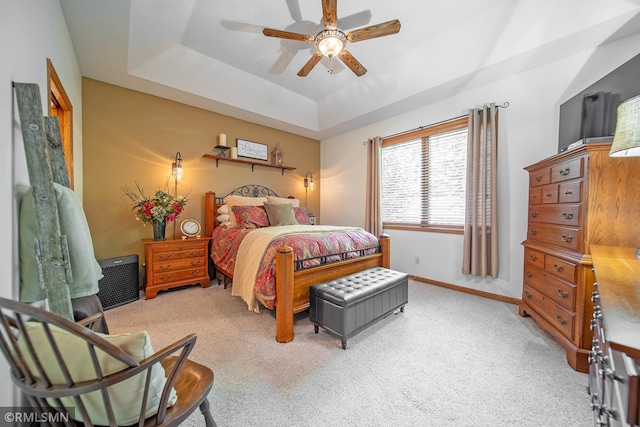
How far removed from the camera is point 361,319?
2064mm

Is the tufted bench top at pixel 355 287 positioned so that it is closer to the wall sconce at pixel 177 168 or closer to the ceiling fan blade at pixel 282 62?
the wall sconce at pixel 177 168

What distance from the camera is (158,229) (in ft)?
10.4

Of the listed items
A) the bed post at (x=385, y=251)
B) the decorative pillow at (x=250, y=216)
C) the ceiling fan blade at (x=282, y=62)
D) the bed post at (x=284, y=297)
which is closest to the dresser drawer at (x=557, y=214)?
the bed post at (x=385, y=251)

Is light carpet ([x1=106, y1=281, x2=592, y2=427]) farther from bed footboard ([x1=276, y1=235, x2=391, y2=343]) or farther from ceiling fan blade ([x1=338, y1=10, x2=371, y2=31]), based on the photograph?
ceiling fan blade ([x1=338, y1=10, x2=371, y2=31])

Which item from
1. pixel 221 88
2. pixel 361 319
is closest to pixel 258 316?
pixel 361 319

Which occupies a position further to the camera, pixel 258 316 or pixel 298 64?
pixel 298 64

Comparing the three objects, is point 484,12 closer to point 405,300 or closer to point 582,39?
point 582,39

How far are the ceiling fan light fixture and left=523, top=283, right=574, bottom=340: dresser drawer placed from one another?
2.94 m

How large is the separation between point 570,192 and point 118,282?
4573 millimetres

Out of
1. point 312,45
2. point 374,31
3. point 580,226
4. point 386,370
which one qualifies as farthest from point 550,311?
point 312,45

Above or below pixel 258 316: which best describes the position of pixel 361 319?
above

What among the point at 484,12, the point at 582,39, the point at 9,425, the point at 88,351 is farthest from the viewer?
the point at 484,12

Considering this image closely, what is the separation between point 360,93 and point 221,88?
214cm

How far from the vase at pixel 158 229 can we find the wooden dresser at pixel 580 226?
14.0ft
